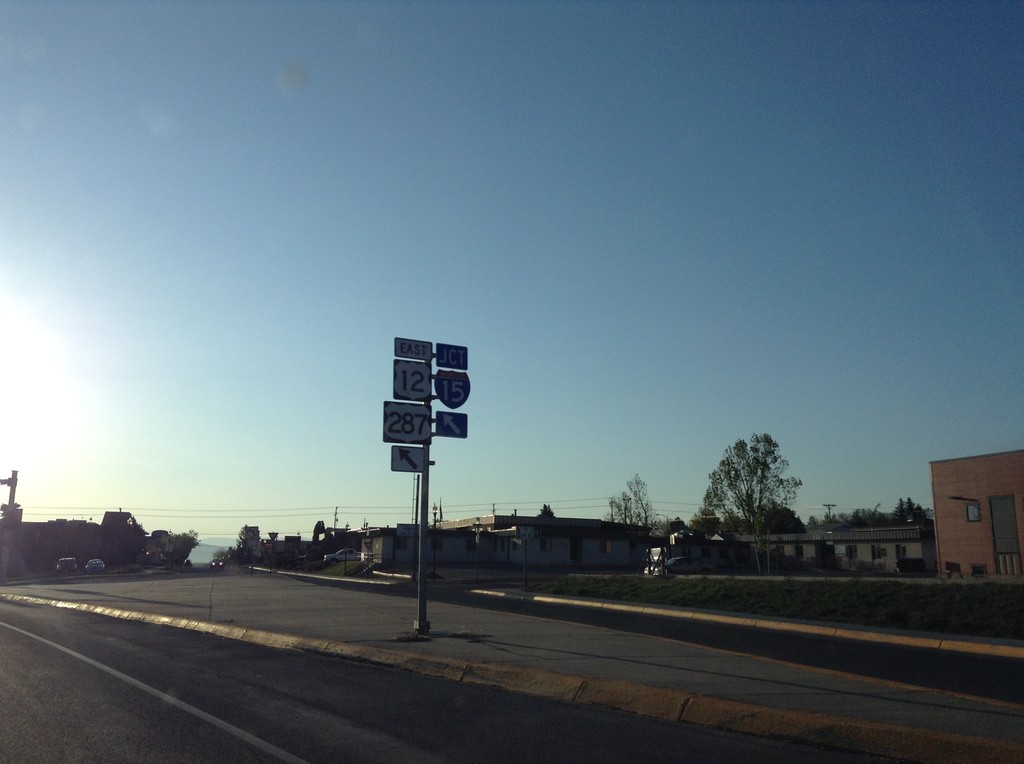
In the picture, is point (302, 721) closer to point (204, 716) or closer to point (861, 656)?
point (204, 716)

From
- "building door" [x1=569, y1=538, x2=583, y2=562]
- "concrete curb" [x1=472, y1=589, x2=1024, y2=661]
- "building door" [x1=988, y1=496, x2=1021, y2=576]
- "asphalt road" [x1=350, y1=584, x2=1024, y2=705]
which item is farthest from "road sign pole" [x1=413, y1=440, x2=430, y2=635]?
"building door" [x1=569, y1=538, x2=583, y2=562]

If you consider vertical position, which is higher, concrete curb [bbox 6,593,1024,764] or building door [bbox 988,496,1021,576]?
building door [bbox 988,496,1021,576]

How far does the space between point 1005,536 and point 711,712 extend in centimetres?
4017

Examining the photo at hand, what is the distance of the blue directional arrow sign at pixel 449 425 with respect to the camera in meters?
15.3

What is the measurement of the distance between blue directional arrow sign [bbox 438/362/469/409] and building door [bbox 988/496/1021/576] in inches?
1398

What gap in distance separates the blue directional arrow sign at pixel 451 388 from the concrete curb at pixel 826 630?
33.5ft

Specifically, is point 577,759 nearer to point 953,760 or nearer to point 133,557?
point 953,760

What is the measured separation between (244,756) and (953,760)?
556cm

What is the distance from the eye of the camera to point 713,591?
28.7m

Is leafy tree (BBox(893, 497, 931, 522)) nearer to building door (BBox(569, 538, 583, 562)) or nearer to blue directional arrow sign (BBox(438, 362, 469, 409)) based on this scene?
building door (BBox(569, 538, 583, 562))

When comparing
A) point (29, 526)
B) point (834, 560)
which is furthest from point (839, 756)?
point (29, 526)

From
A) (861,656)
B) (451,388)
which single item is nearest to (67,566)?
(451,388)

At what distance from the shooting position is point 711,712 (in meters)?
8.25

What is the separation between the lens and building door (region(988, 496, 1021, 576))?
40906mm
